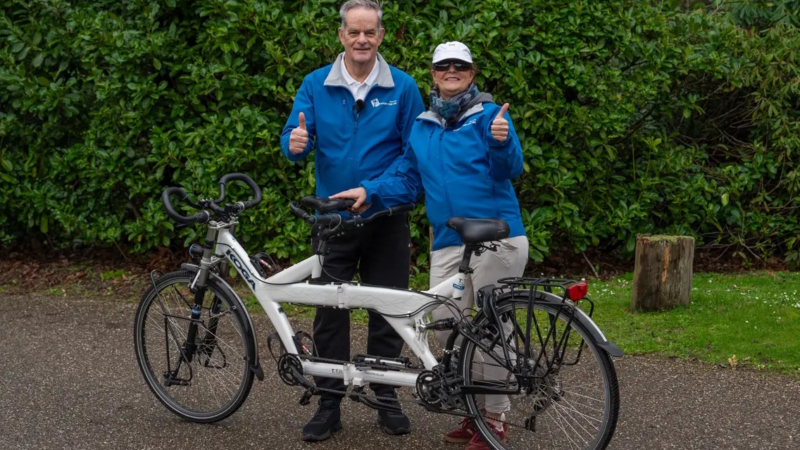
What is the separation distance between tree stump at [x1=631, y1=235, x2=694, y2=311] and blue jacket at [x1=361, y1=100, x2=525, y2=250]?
8.94ft

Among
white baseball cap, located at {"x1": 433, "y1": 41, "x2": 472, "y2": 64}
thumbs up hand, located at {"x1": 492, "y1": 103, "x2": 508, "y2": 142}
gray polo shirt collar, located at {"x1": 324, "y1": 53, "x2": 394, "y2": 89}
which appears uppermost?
white baseball cap, located at {"x1": 433, "y1": 41, "x2": 472, "y2": 64}

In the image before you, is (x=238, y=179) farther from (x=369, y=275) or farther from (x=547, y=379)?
(x=547, y=379)

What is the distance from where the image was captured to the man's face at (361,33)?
4.72 metres

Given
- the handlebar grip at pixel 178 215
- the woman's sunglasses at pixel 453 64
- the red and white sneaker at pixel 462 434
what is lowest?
the red and white sneaker at pixel 462 434

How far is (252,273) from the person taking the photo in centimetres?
497

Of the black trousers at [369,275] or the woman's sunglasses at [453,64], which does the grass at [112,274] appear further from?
the woman's sunglasses at [453,64]

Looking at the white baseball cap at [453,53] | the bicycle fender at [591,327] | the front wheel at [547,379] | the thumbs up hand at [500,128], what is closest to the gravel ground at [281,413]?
the front wheel at [547,379]

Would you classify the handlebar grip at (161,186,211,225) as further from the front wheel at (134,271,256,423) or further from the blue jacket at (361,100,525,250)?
the blue jacket at (361,100,525,250)

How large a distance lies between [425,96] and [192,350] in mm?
3271

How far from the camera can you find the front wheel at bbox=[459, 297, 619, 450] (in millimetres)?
4223

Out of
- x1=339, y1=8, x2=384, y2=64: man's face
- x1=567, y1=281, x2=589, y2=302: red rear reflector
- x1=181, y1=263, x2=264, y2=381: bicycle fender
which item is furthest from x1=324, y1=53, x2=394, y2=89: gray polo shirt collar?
x1=567, y1=281, x2=589, y2=302: red rear reflector

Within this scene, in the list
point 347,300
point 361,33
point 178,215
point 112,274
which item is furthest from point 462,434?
point 112,274

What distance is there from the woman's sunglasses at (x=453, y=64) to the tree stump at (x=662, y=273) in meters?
3.06

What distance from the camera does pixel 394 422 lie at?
503 cm
